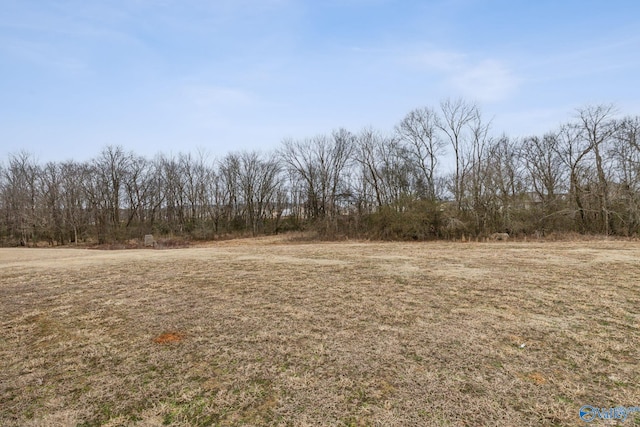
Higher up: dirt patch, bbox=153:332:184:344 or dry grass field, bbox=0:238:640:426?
dirt patch, bbox=153:332:184:344

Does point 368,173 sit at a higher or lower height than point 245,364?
higher

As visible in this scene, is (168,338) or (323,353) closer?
(323,353)

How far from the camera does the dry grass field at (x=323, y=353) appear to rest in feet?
6.84

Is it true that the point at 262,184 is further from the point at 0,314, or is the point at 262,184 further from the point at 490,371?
the point at 490,371

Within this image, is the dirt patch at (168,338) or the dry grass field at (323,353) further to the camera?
the dirt patch at (168,338)

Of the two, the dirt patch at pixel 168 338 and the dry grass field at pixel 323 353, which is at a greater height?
the dirt patch at pixel 168 338

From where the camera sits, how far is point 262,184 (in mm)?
36531

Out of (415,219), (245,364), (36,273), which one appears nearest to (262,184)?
(415,219)

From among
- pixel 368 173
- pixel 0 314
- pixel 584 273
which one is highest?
pixel 368 173

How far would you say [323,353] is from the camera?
9.66 feet

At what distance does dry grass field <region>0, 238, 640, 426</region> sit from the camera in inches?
82.1

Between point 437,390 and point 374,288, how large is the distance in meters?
3.28

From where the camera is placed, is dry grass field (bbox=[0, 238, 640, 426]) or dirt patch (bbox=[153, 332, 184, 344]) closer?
dry grass field (bbox=[0, 238, 640, 426])

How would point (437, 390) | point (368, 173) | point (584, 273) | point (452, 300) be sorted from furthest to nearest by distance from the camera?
point (368, 173)
point (584, 273)
point (452, 300)
point (437, 390)
